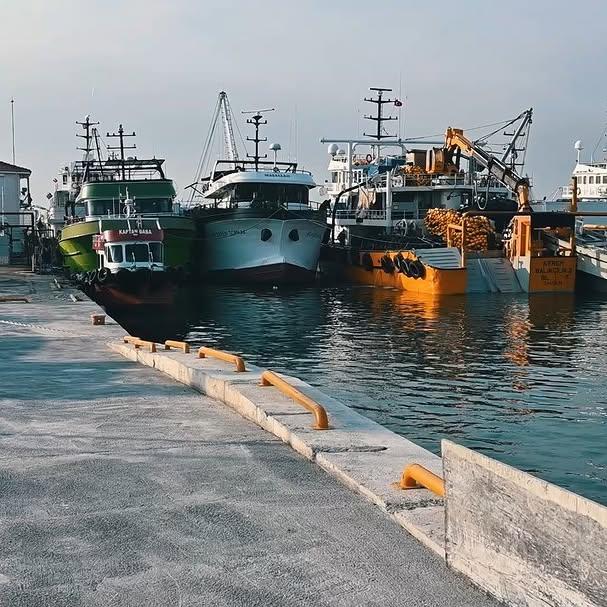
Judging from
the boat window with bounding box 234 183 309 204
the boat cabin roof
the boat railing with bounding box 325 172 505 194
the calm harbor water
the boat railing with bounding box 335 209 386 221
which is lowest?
the calm harbor water

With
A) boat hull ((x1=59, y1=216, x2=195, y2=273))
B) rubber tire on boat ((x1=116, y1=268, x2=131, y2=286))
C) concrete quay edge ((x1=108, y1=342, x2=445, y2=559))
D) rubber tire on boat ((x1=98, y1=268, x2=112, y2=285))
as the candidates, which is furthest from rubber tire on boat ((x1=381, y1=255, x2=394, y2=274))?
concrete quay edge ((x1=108, y1=342, x2=445, y2=559))

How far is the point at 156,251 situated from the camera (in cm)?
2984

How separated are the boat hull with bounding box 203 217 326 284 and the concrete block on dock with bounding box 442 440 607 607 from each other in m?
33.5

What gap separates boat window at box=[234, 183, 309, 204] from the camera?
133ft

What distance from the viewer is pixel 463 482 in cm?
420

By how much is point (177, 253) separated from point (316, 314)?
28.7ft

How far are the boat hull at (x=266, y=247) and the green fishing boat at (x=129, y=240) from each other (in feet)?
9.07

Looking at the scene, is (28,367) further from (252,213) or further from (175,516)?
(252,213)

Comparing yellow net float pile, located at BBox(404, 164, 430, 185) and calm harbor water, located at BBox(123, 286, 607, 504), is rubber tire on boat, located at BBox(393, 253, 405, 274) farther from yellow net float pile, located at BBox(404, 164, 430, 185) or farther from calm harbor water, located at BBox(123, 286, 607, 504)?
yellow net float pile, located at BBox(404, 164, 430, 185)

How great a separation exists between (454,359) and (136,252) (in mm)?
14263

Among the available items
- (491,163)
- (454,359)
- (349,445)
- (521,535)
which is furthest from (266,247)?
(521,535)

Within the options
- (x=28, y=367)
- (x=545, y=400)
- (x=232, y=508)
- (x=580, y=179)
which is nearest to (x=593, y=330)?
(x=545, y=400)

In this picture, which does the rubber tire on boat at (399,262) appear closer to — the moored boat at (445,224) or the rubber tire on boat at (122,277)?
the moored boat at (445,224)

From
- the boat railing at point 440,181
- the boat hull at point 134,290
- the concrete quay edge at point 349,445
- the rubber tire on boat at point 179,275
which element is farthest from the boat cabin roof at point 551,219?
the concrete quay edge at point 349,445
